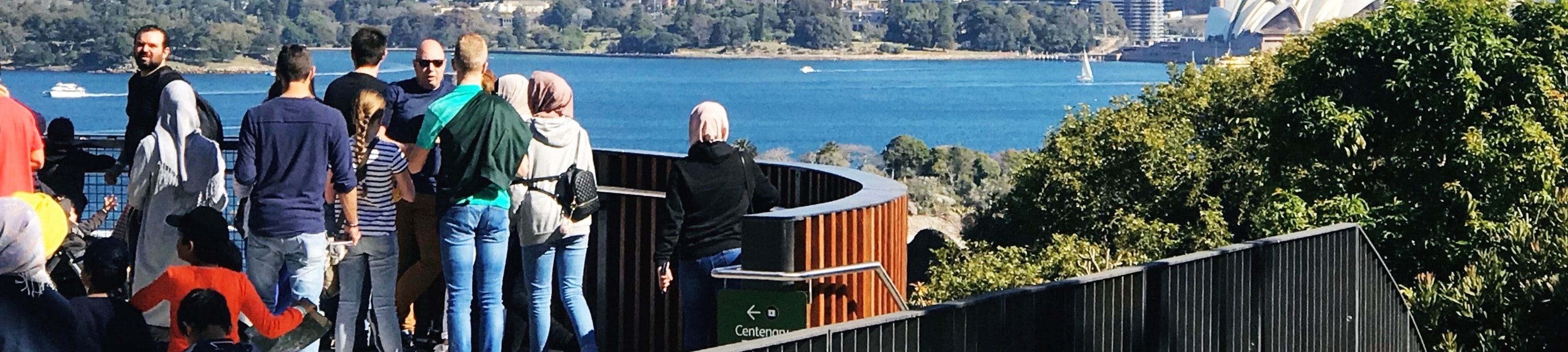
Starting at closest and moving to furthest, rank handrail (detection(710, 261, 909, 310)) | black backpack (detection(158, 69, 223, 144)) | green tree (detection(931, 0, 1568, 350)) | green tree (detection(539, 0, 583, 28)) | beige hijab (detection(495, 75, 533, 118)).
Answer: handrail (detection(710, 261, 909, 310)) → black backpack (detection(158, 69, 223, 144)) → beige hijab (detection(495, 75, 533, 118)) → green tree (detection(931, 0, 1568, 350)) → green tree (detection(539, 0, 583, 28))

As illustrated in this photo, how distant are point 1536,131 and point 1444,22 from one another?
240 cm

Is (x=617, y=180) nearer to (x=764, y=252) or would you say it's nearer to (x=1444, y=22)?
(x=764, y=252)

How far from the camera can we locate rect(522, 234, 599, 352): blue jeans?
683cm

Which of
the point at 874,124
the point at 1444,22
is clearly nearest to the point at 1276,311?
the point at 1444,22

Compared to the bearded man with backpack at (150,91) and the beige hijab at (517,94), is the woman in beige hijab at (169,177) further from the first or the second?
the beige hijab at (517,94)

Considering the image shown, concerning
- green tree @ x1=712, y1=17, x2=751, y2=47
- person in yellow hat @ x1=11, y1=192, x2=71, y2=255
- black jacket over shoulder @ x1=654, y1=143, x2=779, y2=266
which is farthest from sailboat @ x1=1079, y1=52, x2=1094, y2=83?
person in yellow hat @ x1=11, y1=192, x2=71, y2=255

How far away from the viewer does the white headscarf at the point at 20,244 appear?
4.41 m

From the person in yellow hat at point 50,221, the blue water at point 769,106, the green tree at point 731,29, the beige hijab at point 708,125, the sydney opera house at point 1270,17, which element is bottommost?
the blue water at point 769,106

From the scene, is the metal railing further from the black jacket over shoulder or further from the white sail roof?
the white sail roof

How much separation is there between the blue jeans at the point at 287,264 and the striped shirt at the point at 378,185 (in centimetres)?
25

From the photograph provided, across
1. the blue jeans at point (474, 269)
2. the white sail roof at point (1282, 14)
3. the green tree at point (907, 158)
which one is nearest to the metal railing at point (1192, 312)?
the blue jeans at point (474, 269)

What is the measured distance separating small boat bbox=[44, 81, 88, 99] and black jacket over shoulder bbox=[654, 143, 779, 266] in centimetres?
14022

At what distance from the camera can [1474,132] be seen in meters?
23.0

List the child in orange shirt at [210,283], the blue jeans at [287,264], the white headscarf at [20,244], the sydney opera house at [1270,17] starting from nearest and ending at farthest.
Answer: the white headscarf at [20,244], the child in orange shirt at [210,283], the blue jeans at [287,264], the sydney opera house at [1270,17]
